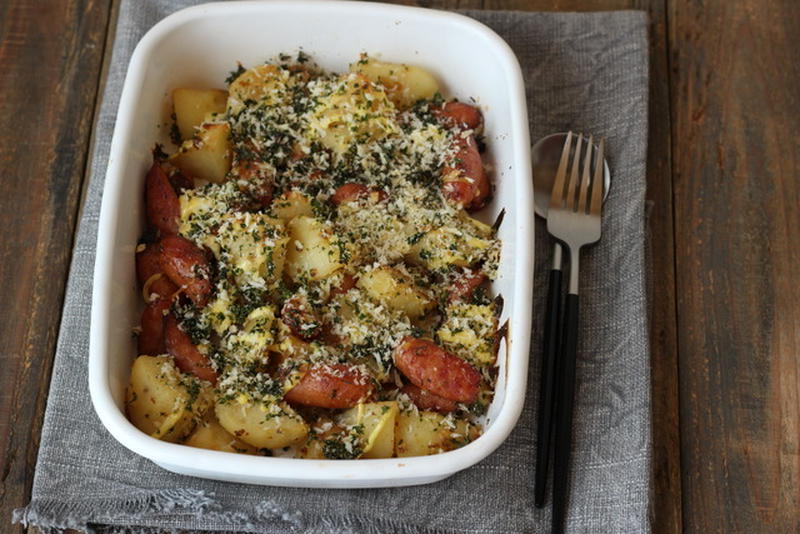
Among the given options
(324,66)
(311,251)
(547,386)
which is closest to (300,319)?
(311,251)

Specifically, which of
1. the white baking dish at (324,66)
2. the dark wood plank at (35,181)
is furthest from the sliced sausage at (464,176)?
the dark wood plank at (35,181)

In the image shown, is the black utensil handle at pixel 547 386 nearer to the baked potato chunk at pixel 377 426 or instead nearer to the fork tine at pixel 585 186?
the fork tine at pixel 585 186

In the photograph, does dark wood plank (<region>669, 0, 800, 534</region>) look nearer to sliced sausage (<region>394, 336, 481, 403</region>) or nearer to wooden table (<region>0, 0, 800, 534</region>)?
wooden table (<region>0, 0, 800, 534</region>)

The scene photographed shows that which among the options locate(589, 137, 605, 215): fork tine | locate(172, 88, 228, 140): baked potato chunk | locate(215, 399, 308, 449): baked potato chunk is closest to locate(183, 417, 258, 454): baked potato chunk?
locate(215, 399, 308, 449): baked potato chunk

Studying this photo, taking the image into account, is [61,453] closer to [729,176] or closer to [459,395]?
[459,395]

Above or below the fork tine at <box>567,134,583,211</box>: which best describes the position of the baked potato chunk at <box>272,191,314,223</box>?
above

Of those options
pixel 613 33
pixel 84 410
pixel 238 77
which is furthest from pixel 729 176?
→ pixel 84 410

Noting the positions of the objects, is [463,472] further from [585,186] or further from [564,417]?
[585,186]

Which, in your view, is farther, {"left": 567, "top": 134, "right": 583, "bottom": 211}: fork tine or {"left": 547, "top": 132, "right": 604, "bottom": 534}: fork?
{"left": 567, "top": 134, "right": 583, "bottom": 211}: fork tine
